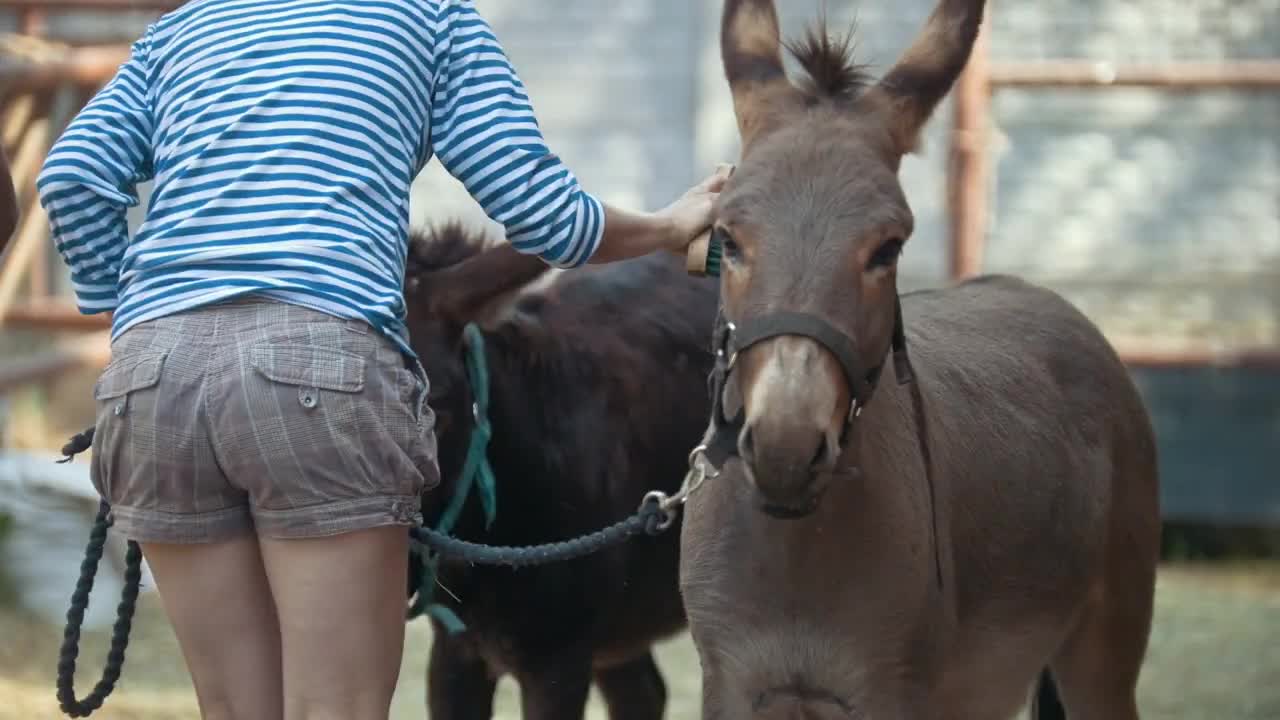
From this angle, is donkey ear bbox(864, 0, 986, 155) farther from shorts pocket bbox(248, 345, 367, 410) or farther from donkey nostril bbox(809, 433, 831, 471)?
shorts pocket bbox(248, 345, 367, 410)

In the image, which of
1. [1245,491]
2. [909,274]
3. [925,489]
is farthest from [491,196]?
[1245,491]

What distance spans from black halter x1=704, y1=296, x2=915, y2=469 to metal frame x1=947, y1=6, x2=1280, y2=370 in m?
4.88

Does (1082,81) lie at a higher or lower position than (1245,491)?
higher

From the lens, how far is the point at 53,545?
7.41m

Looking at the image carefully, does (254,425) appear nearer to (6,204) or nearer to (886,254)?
(6,204)

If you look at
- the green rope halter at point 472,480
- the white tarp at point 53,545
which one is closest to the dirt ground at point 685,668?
the white tarp at point 53,545

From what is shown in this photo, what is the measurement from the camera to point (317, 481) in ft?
8.84

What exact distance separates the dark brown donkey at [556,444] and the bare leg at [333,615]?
125 centimetres

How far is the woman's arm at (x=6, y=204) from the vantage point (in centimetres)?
322

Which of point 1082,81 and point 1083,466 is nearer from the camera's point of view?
point 1083,466

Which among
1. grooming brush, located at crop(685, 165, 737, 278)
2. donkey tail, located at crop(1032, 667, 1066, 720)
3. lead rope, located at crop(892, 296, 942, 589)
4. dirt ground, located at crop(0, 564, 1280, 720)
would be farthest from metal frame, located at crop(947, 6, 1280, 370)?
grooming brush, located at crop(685, 165, 737, 278)

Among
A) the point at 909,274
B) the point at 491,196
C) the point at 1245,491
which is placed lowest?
the point at 1245,491

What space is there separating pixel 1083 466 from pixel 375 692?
6.63 ft

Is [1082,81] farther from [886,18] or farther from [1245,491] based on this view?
[1245,491]
